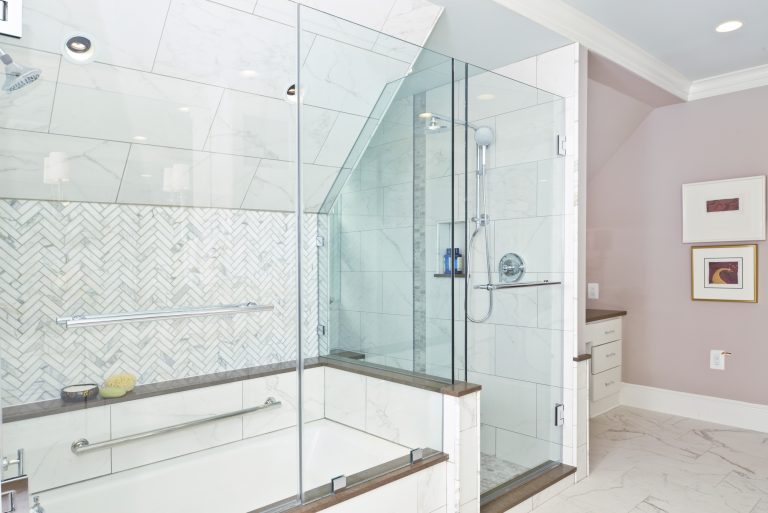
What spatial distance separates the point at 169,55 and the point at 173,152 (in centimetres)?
39

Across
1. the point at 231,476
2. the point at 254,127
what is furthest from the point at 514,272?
the point at 231,476

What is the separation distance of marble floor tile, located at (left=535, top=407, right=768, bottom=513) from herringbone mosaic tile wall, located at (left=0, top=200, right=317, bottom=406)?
172cm

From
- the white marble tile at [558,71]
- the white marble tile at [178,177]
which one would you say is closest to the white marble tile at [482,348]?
the white marble tile at [178,177]

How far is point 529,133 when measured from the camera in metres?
2.68

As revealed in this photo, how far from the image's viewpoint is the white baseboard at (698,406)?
Answer: 3607 millimetres

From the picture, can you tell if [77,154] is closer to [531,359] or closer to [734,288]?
[531,359]

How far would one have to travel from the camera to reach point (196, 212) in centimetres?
164

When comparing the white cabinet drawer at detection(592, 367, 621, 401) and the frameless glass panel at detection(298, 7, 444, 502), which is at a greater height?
the frameless glass panel at detection(298, 7, 444, 502)

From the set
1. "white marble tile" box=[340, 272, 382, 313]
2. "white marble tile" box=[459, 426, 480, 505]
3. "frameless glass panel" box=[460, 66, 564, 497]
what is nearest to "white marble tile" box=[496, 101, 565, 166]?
"frameless glass panel" box=[460, 66, 564, 497]

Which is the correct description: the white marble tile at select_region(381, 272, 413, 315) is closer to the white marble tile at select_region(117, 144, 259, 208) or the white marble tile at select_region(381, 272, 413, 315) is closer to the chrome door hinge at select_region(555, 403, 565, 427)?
the white marble tile at select_region(117, 144, 259, 208)

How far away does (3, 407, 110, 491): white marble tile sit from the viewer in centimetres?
133

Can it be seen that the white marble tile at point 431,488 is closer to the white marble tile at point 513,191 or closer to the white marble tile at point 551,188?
the white marble tile at point 513,191

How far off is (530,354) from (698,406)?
2.02 metres

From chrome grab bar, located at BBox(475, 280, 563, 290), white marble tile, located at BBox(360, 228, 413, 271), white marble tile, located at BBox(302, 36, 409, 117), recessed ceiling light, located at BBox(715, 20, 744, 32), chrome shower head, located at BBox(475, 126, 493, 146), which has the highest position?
recessed ceiling light, located at BBox(715, 20, 744, 32)
